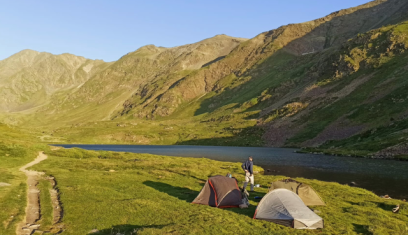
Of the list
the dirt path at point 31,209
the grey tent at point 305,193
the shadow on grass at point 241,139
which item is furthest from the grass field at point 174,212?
the shadow on grass at point 241,139

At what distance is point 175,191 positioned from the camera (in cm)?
3288

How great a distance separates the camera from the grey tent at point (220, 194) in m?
26.5

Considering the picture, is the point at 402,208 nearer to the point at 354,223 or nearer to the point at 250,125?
the point at 354,223

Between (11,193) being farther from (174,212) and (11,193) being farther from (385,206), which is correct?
(385,206)

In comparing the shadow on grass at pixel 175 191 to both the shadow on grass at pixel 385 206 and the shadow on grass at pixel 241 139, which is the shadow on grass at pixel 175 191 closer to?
the shadow on grass at pixel 385 206

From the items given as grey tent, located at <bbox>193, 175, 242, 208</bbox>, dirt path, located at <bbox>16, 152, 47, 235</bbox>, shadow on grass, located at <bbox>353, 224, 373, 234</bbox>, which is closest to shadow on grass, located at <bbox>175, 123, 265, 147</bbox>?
dirt path, located at <bbox>16, 152, 47, 235</bbox>

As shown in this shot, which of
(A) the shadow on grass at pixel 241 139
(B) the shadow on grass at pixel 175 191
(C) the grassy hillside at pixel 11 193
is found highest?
(C) the grassy hillside at pixel 11 193

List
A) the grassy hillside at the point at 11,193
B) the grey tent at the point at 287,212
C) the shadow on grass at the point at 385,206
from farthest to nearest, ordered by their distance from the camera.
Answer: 1. the shadow on grass at the point at 385,206
2. the grey tent at the point at 287,212
3. the grassy hillside at the point at 11,193

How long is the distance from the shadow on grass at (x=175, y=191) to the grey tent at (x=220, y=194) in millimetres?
2110

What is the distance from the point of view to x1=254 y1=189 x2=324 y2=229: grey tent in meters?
20.9

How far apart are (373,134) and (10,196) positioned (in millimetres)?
116739

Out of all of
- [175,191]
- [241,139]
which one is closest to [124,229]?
[175,191]

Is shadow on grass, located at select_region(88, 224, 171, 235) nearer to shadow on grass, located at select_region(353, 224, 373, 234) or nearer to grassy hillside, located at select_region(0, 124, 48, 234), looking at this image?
grassy hillside, located at select_region(0, 124, 48, 234)

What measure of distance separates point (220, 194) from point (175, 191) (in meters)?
7.99
